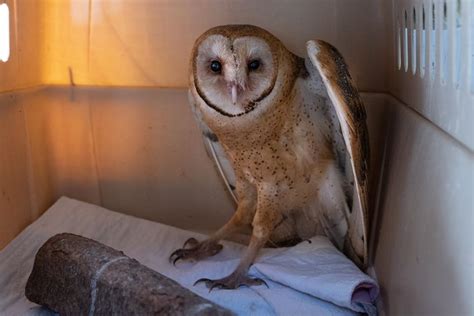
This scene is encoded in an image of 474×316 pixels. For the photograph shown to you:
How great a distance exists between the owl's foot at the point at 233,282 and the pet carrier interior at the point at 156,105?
0.27m

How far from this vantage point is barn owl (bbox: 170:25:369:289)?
1.24 meters

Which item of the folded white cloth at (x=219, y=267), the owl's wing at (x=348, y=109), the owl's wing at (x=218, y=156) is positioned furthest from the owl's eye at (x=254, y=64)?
the folded white cloth at (x=219, y=267)

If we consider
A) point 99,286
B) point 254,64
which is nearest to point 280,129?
point 254,64

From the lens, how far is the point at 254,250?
1.37 metres

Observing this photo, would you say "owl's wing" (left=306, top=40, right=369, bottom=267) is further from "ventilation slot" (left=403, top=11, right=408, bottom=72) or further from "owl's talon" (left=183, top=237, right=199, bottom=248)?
"owl's talon" (left=183, top=237, right=199, bottom=248)

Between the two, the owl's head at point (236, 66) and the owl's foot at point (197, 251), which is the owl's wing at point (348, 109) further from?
the owl's foot at point (197, 251)

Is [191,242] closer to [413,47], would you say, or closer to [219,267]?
[219,267]

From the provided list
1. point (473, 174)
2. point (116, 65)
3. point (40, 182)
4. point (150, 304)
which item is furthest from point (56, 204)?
point (473, 174)

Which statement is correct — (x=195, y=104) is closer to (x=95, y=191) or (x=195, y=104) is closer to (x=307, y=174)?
(x=307, y=174)

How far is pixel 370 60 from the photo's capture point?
152cm

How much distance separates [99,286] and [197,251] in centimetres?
45

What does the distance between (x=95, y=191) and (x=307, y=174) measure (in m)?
0.69

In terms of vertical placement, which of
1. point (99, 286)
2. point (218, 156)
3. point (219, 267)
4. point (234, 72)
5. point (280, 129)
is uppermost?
point (234, 72)

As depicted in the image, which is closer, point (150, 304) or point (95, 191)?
point (150, 304)
